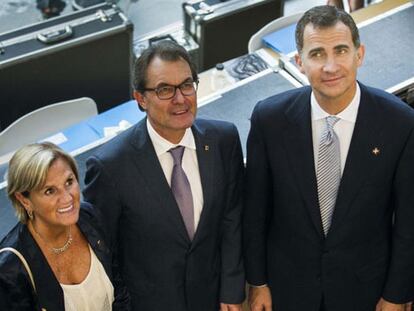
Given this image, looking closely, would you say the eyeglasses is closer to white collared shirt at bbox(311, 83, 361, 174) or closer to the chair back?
white collared shirt at bbox(311, 83, 361, 174)

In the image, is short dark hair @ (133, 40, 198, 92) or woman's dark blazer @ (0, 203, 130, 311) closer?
woman's dark blazer @ (0, 203, 130, 311)

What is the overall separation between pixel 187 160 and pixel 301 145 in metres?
0.39

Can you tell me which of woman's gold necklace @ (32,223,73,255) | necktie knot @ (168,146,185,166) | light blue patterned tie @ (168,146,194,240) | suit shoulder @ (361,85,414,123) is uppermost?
suit shoulder @ (361,85,414,123)

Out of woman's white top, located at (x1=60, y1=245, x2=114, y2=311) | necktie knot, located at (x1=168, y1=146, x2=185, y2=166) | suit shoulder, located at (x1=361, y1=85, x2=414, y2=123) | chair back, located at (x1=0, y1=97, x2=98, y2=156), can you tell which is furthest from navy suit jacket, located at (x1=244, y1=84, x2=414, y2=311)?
chair back, located at (x1=0, y1=97, x2=98, y2=156)

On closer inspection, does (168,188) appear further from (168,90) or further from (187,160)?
(168,90)

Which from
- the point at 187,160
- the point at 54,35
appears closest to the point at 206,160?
the point at 187,160

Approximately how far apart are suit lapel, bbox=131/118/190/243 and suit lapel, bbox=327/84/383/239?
22.7 inches

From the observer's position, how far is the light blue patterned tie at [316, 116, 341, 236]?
2.47 m

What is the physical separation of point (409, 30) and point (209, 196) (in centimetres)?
152

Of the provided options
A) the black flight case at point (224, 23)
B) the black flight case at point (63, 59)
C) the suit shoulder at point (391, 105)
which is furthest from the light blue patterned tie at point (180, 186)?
the black flight case at point (224, 23)

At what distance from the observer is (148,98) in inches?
94.0

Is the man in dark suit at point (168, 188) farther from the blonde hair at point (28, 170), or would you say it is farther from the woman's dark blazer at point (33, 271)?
the blonde hair at point (28, 170)

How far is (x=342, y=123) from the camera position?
2465 mm

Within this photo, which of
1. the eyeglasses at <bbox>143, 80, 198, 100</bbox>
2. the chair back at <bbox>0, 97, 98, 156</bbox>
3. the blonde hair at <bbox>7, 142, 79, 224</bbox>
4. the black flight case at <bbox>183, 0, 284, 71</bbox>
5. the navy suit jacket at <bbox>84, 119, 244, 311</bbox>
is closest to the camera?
the blonde hair at <bbox>7, 142, 79, 224</bbox>
